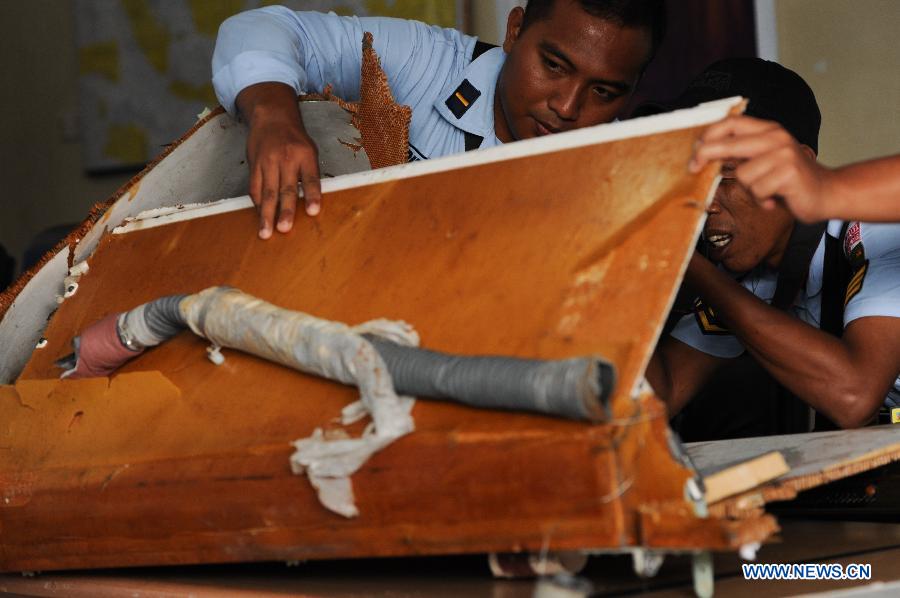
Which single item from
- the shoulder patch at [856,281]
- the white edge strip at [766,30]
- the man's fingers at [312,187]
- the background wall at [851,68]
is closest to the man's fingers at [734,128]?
the man's fingers at [312,187]

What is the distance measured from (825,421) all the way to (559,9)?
771mm

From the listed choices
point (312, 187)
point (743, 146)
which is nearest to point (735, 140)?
point (743, 146)

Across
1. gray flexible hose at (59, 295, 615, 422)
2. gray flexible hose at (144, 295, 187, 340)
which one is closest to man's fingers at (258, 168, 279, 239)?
gray flexible hose at (144, 295, 187, 340)

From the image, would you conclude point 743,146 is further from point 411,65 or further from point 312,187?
point 411,65

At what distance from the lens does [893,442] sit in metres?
1.00

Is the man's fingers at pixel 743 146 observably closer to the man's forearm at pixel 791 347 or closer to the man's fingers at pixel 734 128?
the man's fingers at pixel 734 128

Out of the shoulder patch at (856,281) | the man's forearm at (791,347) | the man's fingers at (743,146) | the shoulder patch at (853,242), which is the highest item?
the man's fingers at (743,146)

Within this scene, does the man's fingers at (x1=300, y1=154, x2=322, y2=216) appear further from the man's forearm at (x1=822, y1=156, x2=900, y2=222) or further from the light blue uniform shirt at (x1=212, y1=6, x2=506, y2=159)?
the man's forearm at (x1=822, y1=156, x2=900, y2=222)

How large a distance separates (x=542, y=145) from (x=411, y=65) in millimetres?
733

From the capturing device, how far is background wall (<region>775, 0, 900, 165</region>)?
7.98 feet

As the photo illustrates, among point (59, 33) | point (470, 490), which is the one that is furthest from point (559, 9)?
point (59, 33)

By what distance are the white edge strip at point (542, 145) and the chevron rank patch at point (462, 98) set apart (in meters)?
0.51

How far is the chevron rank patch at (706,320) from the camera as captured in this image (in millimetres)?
1573

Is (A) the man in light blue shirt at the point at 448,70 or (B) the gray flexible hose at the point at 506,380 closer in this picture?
(B) the gray flexible hose at the point at 506,380
